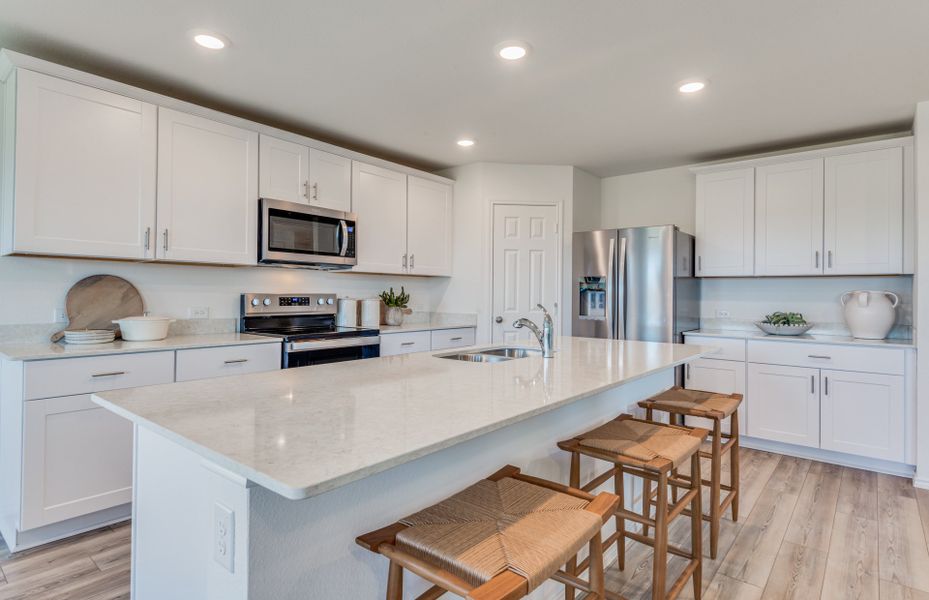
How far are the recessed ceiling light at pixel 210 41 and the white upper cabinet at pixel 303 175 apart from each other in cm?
88

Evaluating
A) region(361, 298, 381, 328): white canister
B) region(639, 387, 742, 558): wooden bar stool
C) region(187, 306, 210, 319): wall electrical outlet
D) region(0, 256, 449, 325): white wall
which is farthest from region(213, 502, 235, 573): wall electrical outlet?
region(361, 298, 381, 328): white canister

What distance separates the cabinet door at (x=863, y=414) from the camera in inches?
127

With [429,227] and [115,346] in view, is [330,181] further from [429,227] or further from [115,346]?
[115,346]

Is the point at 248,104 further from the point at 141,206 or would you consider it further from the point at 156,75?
the point at 141,206

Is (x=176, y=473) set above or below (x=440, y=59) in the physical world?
below

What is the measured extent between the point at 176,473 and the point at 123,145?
223cm

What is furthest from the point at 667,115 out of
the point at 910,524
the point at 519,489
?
the point at 519,489

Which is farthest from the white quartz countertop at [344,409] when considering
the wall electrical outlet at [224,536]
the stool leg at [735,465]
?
the stool leg at [735,465]

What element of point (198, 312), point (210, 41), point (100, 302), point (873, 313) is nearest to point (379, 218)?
point (198, 312)

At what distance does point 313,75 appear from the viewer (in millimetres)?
2785

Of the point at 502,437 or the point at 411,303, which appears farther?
the point at 411,303

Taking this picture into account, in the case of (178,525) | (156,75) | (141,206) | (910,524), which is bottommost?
(910,524)

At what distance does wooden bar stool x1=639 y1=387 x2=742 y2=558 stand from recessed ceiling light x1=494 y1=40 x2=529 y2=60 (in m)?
1.83

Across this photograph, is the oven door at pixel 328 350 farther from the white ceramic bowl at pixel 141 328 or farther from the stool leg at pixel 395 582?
the stool leg at pixel 395 582
